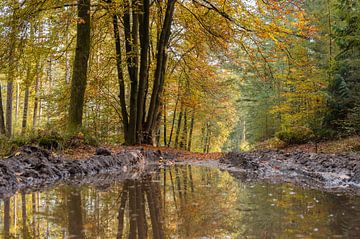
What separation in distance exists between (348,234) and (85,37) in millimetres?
8582

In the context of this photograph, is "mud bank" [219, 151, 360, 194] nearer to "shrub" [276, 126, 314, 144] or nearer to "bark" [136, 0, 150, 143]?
"bark" [136, 0, 150, 143]

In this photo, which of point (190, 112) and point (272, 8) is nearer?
point (272, 8)

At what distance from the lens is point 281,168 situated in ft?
21.1

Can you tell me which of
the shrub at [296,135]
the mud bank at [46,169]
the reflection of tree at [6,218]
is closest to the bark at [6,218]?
the reflection of tree at [6,218]

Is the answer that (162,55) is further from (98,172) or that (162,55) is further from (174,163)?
(98,172)

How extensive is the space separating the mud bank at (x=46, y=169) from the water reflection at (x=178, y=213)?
470 millimetres

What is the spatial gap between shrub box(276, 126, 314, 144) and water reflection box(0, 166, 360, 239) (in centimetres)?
1089

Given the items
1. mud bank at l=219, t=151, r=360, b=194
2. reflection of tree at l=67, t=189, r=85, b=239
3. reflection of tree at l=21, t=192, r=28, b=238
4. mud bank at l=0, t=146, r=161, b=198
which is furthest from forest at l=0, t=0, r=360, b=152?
mud bank at l=219, t=151, r=360, b=194

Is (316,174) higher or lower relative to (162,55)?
lower

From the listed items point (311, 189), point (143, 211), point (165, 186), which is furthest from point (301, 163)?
point (143, 211)

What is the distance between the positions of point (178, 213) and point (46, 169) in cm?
272

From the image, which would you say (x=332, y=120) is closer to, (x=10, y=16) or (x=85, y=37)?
(x=85, y=37)

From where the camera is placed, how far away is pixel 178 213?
2.98 metres

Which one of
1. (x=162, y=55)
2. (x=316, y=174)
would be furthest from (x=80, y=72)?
(x=316, y=174)
